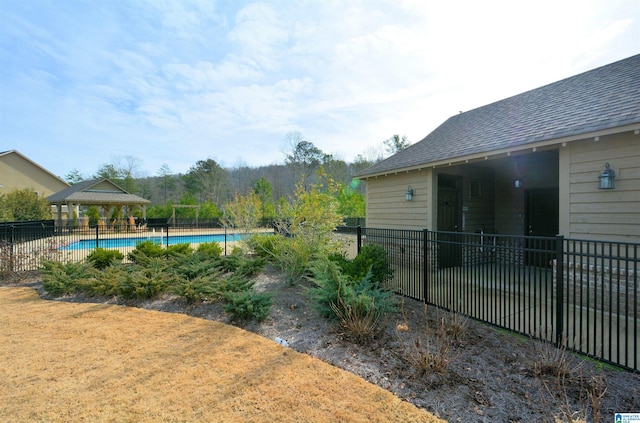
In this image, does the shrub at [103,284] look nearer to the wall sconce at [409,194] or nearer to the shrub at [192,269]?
the shrub at [192,269]

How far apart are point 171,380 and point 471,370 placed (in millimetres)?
2940

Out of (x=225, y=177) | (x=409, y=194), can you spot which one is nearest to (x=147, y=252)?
(x=409, y=194)

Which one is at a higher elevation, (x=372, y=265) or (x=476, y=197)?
(x=476, y=197)

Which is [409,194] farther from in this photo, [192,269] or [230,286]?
[192,269]

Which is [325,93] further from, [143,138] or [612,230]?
[143,138]

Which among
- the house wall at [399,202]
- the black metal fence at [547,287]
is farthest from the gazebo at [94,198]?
the black metal fence at [547,287]

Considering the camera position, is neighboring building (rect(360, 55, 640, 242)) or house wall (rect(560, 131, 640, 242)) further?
neighboring building (rect(360, 55, 640, 242))

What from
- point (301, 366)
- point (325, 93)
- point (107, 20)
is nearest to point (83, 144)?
point (107, 20)

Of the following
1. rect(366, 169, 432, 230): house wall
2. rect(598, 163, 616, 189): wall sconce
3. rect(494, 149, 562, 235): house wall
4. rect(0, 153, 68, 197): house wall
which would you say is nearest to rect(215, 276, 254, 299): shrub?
rect(366, 169, 432, 230): house wall

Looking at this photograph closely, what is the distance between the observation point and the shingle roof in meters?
4.94

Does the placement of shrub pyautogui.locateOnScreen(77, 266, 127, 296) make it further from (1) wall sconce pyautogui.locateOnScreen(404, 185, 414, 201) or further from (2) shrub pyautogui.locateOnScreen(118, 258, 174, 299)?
(1) wall sconce pyautogui.locateOnScreen(404, 185, 414, 201)

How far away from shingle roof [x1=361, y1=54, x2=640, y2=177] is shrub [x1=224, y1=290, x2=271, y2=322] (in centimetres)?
530

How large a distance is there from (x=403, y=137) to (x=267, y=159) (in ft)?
61.9

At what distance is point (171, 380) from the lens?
9.04ft
